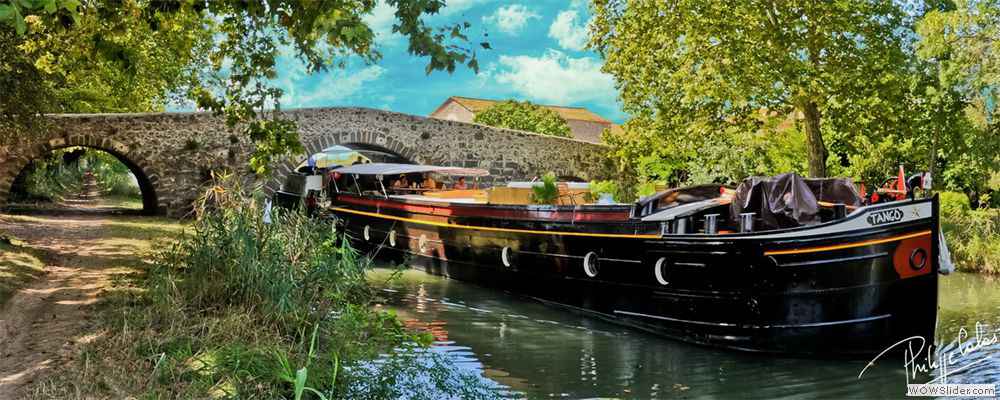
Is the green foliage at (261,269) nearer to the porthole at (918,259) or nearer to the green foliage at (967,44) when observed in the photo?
the porthole at (918,259)

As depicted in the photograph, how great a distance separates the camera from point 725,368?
7910 millimetres

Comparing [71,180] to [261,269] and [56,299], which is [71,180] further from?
[261,269]

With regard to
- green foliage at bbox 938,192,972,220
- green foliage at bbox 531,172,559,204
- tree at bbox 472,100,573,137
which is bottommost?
green foliage at bbox 531,172,559,204

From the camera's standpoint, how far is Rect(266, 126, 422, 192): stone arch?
22.5 metres

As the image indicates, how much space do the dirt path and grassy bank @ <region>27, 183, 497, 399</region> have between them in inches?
7.5

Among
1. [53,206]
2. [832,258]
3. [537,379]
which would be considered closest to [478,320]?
[537,379]

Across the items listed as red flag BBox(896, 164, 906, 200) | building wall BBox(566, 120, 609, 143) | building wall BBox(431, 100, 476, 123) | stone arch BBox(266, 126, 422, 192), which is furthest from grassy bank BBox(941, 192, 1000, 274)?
building wall BBox(566, 120, 609, 143)

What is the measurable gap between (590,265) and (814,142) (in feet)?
25.7

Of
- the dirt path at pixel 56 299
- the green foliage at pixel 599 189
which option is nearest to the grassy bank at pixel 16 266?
A: the dirt path at pixel 56 299

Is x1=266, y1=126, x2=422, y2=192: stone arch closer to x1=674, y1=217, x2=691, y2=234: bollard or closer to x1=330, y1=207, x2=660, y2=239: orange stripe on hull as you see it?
x1=330, y1=207, x2=660, y2=239: orange stripe on hull

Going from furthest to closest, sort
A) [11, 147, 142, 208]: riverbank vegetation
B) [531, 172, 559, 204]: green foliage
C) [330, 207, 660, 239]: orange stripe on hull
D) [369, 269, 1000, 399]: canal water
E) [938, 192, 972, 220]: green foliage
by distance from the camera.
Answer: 1. [11, 147, 142, 208]: riverbank vegetation
2. [938, 192, 972, 220]: green foliage
3. [531, 172, 559, 204]: green foliage
4. [330, 207, 660, 239]: orange stripe on hull
5. [369, 269, 1000, 399]: canal water

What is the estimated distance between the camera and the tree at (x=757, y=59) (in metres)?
14.9

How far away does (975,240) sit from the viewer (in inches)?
584

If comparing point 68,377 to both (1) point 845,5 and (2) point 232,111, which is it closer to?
(2) point 232,111
